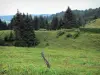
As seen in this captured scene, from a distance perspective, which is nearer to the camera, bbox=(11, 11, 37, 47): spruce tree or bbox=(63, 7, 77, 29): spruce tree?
bbox=(11, 11, 37, 47): spruce tree

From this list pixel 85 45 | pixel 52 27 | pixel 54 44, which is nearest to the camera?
pixel 85 45

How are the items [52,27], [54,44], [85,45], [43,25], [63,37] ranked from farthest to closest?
[43,25]
[52,27]
[63,37]
[54,44]
[85,45]

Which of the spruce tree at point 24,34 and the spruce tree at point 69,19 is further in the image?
the spruce tree at point 69,19

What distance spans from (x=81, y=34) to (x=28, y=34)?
1990 cm

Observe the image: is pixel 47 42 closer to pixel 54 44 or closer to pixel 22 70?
pixel 54 44

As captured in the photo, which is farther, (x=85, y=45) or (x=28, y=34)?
(x=28, y=34)

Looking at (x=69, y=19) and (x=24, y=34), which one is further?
(x=69, y=19)

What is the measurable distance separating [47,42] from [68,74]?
66.7 m

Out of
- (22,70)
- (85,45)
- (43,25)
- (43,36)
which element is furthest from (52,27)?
(22,70)

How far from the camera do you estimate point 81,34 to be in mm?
82438

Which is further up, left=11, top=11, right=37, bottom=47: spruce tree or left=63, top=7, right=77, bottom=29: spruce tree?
left=63, top=7, right=77, bottom=29: spruce tree

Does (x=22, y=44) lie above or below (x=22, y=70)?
below

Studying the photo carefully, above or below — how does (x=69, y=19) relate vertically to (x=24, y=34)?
above

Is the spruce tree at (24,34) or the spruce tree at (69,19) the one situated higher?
the spruce tree at (69,19)
